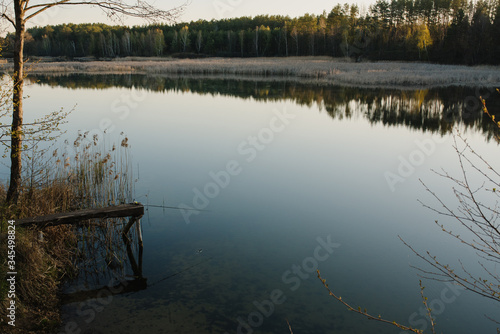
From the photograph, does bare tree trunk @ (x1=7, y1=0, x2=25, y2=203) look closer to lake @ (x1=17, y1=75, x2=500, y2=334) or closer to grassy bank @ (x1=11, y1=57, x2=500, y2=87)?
lake @ (x1=17, y1=75, x2=500, y2=334)

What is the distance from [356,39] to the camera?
54.3 m

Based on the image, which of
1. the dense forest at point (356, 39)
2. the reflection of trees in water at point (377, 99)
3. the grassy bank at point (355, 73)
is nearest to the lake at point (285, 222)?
the reflection of trees in water at point (377, 99)

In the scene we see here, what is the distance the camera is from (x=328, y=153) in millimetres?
12047

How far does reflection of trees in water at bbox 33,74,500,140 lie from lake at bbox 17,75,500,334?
26 cm

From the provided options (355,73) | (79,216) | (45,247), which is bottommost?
(45,247)

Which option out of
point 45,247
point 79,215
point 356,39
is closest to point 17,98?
point 79,215

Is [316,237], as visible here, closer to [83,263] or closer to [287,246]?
[287,246]

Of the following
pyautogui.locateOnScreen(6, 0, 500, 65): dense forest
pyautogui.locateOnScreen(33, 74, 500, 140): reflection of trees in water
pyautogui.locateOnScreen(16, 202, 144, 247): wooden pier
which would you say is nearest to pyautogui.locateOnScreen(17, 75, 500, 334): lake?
pyautogui.locateOnScreen(33, 74, 500, 140): reflection of trees in water

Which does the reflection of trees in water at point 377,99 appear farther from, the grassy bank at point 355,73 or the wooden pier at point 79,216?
the wooden pier at point 79,216

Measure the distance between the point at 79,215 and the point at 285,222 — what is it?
3392mm

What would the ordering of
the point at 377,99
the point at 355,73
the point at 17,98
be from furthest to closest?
the point at 355,73
the point at 377,99
the point at 17,98

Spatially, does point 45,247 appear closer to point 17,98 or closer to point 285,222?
point 17,98

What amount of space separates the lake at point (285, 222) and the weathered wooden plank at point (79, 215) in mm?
843

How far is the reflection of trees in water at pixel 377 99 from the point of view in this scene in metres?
16.9
